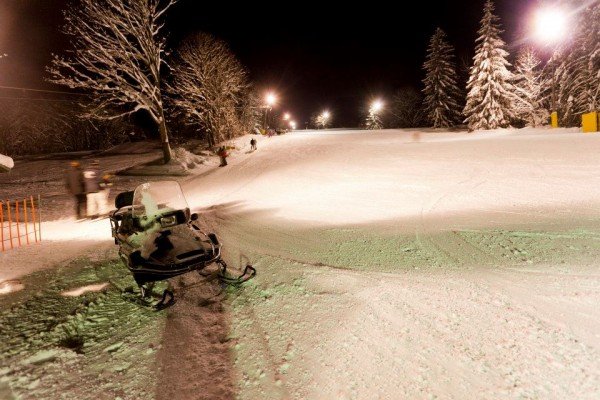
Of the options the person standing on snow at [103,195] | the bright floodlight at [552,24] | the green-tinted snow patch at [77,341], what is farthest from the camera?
the bright floodlight at [552,24]

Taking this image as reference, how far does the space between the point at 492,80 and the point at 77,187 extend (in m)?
31.8

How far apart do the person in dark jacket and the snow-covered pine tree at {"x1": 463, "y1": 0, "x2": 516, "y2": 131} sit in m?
29.9

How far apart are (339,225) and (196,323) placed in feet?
14.6

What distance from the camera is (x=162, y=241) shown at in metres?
5.00

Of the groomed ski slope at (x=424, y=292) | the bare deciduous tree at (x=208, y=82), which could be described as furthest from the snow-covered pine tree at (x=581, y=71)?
the bare deciduous tree at (x=208, y=82)

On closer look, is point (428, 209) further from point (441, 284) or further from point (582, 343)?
point (582, 343)

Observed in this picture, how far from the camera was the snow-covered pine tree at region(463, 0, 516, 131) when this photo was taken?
28.9 meters

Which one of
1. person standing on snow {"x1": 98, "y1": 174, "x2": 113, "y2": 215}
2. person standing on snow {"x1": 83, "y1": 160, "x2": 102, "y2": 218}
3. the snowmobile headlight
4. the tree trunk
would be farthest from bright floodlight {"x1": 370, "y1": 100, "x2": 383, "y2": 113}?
the snowmobile headlight

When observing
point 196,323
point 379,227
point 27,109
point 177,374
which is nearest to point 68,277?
point 196,323

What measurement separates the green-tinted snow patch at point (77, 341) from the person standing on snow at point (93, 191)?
555 centimetres

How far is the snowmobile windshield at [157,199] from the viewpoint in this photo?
6.09 meters

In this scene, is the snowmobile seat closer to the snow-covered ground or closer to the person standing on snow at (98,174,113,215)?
the snow-covered ground

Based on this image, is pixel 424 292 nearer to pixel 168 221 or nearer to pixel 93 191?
pixel 168 221

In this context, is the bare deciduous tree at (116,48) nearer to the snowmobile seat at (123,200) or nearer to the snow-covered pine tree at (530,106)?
the snowmobile seat at (123,200)
